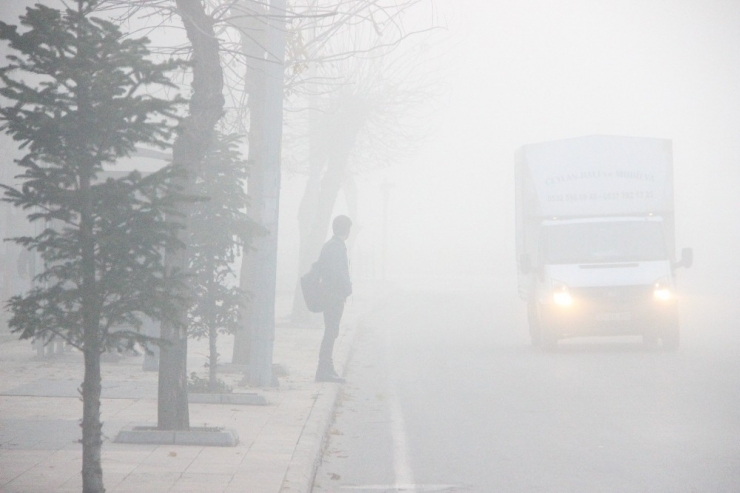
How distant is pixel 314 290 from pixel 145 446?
19.9ft

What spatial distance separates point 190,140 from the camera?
903 centimetres

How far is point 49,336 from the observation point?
21.6 feet

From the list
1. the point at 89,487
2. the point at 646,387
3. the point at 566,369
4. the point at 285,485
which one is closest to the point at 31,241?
the point at 89,487

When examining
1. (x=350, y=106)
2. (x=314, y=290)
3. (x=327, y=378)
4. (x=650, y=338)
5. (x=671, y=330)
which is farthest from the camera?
(x=350, y=106)

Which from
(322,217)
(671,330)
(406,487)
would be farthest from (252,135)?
(322,217)

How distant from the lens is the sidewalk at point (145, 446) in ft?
24.3

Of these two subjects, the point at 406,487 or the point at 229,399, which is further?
the point at 229,399

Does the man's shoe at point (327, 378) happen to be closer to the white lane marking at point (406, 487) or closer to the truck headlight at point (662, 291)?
the white lane marking at point (406, 487)

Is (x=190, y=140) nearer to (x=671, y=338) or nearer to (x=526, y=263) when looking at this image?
(x=526, y=263)

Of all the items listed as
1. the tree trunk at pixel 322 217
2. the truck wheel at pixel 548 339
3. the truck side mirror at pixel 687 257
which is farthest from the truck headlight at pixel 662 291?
the tree trunk at pixel 322 217

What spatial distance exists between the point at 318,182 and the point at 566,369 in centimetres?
1416

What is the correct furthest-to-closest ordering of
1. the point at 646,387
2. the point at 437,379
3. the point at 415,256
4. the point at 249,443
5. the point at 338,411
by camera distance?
the point at 415,256
the point at 437,379
the point at 646,387
the point at 338,411
the point at 249,443

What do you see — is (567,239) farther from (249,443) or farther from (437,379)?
(249,443)

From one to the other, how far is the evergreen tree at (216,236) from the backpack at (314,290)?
2230 millimetres
